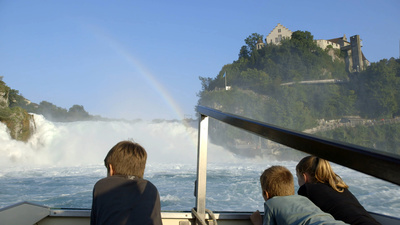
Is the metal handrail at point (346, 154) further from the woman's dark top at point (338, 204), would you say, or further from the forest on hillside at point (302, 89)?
the forest on hillside at point (302, 89)

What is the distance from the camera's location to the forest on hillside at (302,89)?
5709 centimetres

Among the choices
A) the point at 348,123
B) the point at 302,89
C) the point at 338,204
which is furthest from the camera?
the point at 302,89

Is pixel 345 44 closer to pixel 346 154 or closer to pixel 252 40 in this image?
pixel 252 40

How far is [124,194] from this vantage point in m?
1.27

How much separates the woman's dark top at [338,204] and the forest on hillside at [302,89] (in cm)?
4699

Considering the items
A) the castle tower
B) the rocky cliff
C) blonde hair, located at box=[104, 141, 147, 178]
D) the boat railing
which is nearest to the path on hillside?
the castle tower

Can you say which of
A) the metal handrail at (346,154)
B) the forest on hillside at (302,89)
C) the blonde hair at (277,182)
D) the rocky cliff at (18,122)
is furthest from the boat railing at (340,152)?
the forest on hillside at (302,89)

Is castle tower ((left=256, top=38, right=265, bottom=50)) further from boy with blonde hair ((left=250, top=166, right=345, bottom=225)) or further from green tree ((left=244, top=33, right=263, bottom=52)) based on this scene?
boy with blonde hair ((left=250, top=166, right=345, bottom=225))

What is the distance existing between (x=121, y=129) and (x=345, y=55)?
5441 cm

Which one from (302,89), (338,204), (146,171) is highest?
(302,89)

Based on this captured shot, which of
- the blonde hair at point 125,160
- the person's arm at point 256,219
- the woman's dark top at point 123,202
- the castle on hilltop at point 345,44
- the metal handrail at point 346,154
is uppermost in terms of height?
the castle on hilltop at point 345,44

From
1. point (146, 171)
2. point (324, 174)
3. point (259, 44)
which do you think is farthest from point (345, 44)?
point (324, 174)

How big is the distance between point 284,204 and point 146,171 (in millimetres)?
15001

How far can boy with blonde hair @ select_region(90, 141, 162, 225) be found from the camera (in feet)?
4.10
